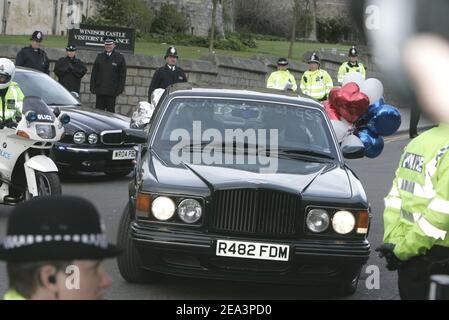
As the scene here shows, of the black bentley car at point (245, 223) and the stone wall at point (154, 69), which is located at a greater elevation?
the black bentley car at point (245, 223)

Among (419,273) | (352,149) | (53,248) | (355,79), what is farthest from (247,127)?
(53,248)

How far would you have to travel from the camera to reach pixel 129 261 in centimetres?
732

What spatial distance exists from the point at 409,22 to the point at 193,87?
739cm

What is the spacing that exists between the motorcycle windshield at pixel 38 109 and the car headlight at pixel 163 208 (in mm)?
3125

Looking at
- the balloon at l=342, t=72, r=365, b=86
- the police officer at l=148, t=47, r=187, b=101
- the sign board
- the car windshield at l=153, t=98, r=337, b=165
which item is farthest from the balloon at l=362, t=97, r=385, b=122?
the sign board

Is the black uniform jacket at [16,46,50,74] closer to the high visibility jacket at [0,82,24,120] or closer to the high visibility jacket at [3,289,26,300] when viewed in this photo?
the high visibility jacket at [0,82,24,120]

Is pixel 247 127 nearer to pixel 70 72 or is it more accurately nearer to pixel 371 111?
pixel 371 111

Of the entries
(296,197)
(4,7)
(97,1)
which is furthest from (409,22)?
(97,1)

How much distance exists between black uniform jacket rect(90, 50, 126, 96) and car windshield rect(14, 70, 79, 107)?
14.4ft

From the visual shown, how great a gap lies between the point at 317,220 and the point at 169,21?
149ft

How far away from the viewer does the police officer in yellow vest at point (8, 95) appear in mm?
9898

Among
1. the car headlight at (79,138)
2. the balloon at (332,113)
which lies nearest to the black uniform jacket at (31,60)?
the car headlight at (79,138)

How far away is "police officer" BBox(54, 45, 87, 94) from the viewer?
61.6ft

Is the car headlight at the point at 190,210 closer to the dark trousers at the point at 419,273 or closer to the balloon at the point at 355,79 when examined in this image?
the dark trousers at the point at 419,273
